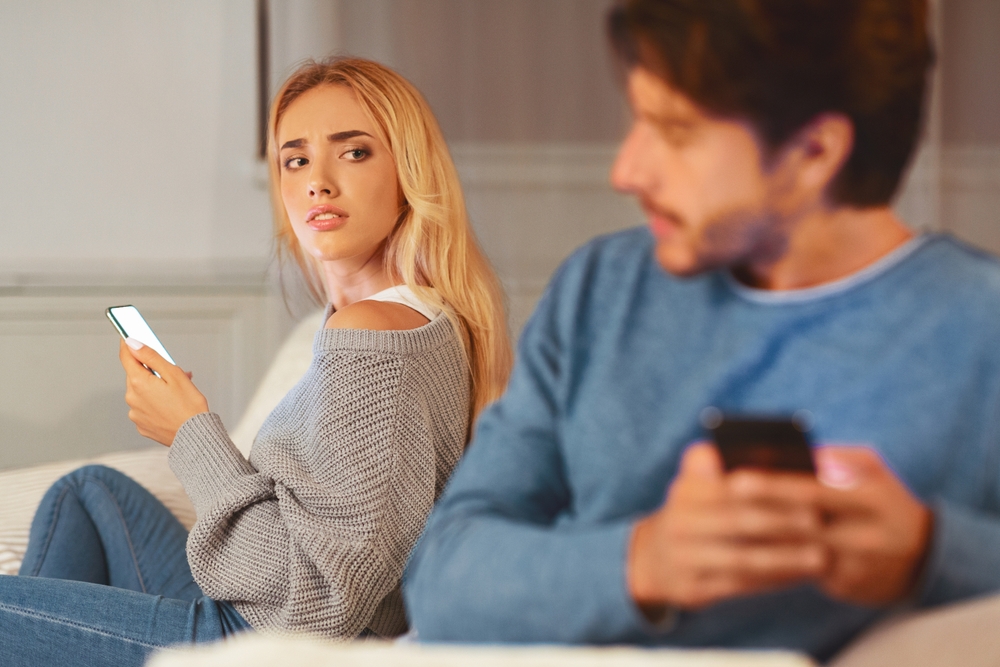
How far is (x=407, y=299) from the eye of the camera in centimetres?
103

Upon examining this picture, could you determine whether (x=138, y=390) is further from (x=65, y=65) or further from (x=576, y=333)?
(x=65, y=65)

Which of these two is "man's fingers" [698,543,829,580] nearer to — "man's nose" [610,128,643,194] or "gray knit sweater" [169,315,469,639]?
"man's nose" [610,128,643,194]

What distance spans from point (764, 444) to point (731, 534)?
0.16 feet

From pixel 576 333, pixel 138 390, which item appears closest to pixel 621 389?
pixel 576 333

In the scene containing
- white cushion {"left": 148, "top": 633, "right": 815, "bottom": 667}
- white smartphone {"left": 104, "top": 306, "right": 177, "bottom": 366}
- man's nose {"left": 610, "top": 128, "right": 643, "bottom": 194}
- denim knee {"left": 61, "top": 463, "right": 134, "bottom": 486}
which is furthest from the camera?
denim knee {"left": 61, "top": 463, "right": 134, "bottom": 486}

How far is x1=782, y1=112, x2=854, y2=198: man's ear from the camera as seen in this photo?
1.83 ft

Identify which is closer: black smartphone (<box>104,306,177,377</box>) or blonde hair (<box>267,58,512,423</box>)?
blonde hair (<box>267,58,512,423</box>)

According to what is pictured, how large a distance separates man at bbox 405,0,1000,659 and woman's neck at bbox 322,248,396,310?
0.51 metres

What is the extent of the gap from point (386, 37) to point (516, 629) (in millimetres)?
1746

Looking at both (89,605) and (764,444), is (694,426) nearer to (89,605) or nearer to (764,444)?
(764,444)

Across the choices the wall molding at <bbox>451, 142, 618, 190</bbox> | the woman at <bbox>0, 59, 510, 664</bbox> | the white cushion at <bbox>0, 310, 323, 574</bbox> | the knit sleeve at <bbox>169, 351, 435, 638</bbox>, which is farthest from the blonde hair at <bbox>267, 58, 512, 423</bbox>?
the wall molding at <bbox>451, 142, 618, 190</bbox>

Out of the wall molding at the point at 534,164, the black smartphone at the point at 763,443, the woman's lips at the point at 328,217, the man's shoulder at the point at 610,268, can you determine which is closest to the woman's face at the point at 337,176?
the woman's lips at the point at 328,217

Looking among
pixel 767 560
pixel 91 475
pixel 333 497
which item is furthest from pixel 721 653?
pixel 91 475

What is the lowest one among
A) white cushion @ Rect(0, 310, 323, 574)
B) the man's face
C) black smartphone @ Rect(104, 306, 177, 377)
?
white cushion @ Rect(0, 310, 323, 574)
